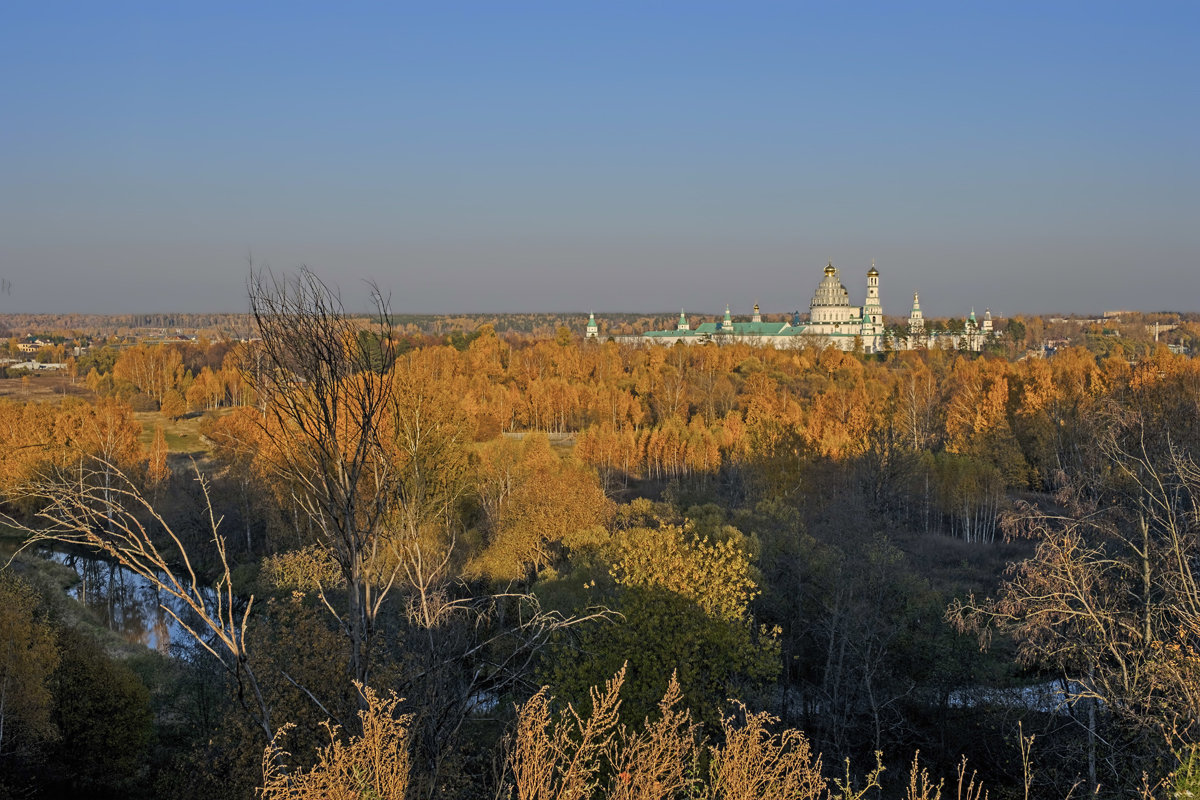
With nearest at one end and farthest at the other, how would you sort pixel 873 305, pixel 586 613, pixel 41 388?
pixel 586 613 < pixel 41 388 < pixel 873 305

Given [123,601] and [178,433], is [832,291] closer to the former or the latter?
[178,433]

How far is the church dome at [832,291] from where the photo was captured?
13050 centimetres

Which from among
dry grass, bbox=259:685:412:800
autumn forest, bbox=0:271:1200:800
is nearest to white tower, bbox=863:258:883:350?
autumn forest, bbox=0:271:1200:800

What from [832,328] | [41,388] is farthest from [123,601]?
[832,328]

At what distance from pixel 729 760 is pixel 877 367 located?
7363 cm

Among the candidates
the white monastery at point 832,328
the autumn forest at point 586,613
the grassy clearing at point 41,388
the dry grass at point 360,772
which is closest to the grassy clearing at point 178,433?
the grassy clearing at point 41,388

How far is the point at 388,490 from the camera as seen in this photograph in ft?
21.0

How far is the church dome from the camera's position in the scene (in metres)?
130

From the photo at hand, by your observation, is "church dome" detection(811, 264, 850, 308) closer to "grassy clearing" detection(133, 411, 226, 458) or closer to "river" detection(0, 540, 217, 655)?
"grassy clearing" detection(133, 411, 226, 458)

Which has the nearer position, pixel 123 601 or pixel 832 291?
pixel 123 601

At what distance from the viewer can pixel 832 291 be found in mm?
130750

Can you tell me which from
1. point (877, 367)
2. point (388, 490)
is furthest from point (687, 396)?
point (388, 490)

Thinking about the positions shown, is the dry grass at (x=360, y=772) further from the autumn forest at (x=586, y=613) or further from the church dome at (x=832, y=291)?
the church dome at (x=832, y=291)

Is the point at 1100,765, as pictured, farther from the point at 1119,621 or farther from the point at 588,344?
the point at 588,344
